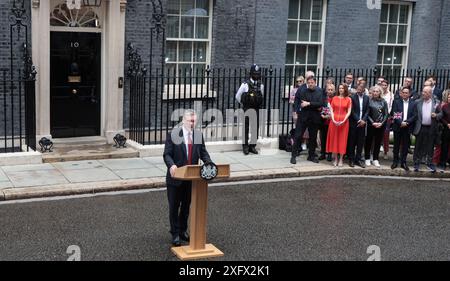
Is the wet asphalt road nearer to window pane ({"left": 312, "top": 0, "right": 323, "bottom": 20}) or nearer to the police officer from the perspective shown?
the police officer

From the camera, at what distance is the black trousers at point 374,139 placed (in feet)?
39.9

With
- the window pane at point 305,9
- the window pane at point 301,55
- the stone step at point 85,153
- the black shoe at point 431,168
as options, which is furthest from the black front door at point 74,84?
the black shoe at point 431,168

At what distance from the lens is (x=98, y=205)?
916 cm

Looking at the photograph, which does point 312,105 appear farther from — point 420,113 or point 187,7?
point 187,7

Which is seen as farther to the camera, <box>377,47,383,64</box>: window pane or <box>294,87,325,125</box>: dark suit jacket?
<box>377,47,383,64</box>: window pane

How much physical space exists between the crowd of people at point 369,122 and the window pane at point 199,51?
2925 mm

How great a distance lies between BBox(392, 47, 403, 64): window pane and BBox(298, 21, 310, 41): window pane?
3148 millimetres

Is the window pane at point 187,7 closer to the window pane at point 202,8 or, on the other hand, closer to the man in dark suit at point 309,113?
the window pane at point 202,8

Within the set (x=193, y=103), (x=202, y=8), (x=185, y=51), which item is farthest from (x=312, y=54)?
(x=193, y=103)

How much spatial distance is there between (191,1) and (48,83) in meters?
3.88

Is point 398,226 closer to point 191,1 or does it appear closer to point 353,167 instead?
point 353,167

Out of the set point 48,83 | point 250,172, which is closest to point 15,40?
point 48,83

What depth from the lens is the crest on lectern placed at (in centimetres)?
677

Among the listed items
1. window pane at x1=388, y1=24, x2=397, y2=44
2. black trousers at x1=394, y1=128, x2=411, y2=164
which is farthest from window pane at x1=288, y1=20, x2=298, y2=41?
black trousers at x1=394, y1=128, x2=411, y2=164
